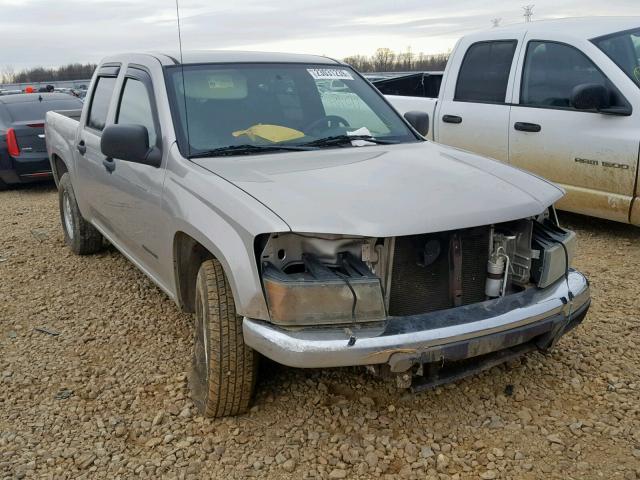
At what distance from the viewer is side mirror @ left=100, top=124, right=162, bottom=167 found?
3.38 meters

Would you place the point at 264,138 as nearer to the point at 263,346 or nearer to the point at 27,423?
the point at 263,346

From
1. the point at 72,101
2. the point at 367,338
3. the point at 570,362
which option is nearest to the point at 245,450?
the point at 367,338

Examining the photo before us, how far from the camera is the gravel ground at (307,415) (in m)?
2.74

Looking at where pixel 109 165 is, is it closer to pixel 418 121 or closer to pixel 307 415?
pixel 418 121

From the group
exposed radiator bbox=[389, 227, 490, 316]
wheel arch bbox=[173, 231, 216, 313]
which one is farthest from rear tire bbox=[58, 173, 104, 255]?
exposed radiator bbox=[389, 227, 490, 316]

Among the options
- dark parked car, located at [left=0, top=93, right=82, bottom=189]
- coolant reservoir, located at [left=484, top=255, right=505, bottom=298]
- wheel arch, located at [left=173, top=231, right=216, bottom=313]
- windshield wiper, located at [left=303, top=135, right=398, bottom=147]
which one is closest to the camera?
coolant reservoir, located at [left=484, top=255, right=505, bottom=298]

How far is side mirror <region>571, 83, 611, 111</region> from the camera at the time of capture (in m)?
5.11

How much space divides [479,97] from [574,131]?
1.16 metres

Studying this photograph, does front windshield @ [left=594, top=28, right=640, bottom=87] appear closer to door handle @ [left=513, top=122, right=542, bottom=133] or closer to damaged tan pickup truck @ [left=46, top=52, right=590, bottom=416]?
door handle @ [left=513, top=122, right=542, bottom=133]

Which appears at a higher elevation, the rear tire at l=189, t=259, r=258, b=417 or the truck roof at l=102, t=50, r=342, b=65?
the truck roof at l=102, t=50, r=342, b=65

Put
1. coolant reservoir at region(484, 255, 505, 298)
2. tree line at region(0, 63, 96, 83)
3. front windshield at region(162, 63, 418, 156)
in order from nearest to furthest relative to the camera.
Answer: coolant reservoir at region(484, 255, 505, 298)
front windshield at region(162, 63, 418, 156)
tree line at region(0, 63, 96, 83)

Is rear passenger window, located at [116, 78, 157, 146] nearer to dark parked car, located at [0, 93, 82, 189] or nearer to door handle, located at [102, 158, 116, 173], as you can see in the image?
door handle, located at [102, 158, 116, 173]

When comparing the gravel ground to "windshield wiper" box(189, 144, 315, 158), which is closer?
the gravel ground

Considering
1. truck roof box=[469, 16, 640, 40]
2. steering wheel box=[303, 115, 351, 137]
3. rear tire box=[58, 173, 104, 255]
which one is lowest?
rear tire box=[58, 173, 104, 255]
